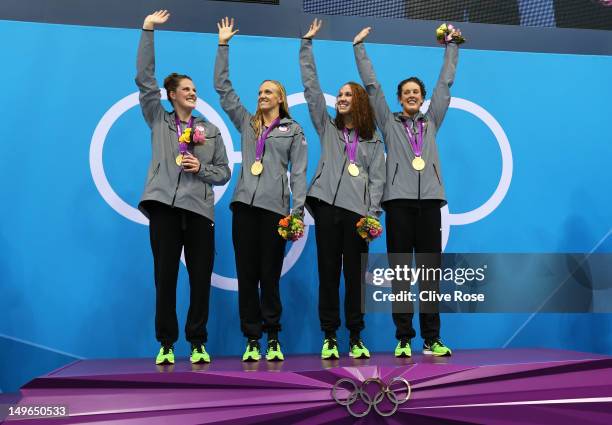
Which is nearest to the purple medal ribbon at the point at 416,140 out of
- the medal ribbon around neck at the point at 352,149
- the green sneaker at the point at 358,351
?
the medal ribbon around neck at the point at 352,149

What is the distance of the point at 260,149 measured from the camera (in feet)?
12.8

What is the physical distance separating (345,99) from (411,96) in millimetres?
421

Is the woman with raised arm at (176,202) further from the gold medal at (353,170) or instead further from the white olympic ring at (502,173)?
the white olympic ring at (502,173)

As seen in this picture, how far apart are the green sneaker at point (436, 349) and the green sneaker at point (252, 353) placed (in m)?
1.01

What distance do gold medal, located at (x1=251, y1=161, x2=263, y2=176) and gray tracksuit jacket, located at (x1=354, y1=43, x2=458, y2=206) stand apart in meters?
0.78

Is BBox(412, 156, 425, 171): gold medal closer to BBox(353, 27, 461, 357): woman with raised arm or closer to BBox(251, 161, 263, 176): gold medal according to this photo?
BBox(353, 27, 461, 357): woman with raised arm

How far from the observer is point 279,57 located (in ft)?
16.3

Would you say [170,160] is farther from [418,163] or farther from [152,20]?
[418,163]

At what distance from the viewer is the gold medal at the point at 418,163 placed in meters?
3.97

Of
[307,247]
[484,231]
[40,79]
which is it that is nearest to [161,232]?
[307,247]

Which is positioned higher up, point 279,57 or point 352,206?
point 279,57

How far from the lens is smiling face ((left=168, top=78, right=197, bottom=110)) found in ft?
12.7

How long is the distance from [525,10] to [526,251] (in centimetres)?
195

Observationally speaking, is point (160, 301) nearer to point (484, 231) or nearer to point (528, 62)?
point (484, 231)
